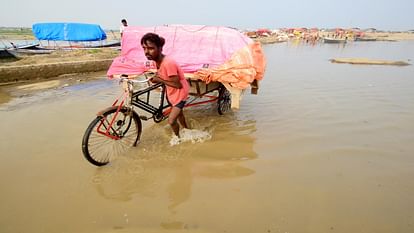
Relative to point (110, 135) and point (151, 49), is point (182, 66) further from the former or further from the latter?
point (110, 135)

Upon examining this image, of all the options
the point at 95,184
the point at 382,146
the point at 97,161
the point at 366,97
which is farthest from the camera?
the point at 366,97

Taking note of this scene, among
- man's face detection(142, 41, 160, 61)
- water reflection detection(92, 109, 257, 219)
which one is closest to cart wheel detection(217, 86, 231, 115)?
water reflection detection(92, 109, 257, 219)

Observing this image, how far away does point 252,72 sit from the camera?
4309mm

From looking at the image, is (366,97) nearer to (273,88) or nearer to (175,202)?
(273,88)

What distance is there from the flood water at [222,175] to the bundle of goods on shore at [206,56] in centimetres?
101

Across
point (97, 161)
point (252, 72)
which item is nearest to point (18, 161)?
point (97, 161)

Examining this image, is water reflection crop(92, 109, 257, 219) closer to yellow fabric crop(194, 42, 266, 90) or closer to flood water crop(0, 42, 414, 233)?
flood water crop(0, 42, 414, 233)

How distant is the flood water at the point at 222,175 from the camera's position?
8.35ft

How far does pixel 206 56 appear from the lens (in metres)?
4.65

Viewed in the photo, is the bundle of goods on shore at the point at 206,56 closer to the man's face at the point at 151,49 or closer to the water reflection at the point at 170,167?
the water reflection at the point at 170,167

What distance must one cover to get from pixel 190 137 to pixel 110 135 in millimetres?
1345

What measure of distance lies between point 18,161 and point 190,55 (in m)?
3.03

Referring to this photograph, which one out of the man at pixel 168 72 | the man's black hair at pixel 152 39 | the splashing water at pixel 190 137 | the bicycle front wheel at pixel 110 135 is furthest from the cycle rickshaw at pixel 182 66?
the man's black hair at pixel 152 39

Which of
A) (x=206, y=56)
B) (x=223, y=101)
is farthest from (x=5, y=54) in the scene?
(x=206, y=56)
